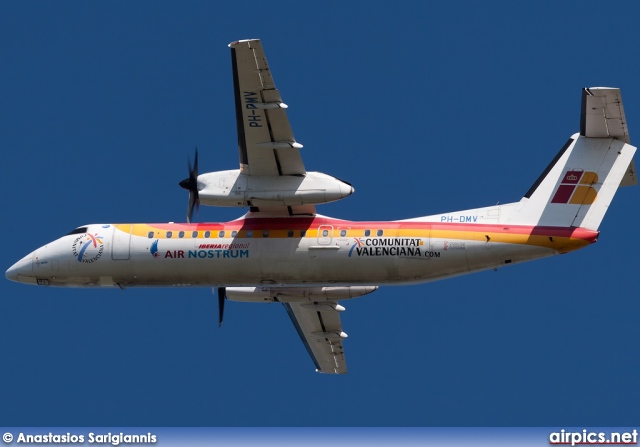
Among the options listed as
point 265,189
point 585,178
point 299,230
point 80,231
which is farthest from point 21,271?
point 585,178

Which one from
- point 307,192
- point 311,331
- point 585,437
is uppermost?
point 307,192

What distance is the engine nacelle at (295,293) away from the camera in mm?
41219

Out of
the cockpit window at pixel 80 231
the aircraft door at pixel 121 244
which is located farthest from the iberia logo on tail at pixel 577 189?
the cockpit window at pixel 80 231

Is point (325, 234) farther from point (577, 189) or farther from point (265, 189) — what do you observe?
point (577, 189)

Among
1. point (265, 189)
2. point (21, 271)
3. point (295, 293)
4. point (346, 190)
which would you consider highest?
point (265, 189)

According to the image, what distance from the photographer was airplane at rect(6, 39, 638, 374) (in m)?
36.7

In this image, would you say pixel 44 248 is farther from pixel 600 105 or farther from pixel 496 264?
pixel 600 105

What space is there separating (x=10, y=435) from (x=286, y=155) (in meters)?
11.0

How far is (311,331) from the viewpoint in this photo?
44188 millimetres

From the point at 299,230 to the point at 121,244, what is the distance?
525cm

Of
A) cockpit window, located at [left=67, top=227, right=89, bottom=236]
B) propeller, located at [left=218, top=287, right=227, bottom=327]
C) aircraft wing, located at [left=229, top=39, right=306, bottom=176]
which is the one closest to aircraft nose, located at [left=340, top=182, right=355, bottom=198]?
aircraft wing, located at [left=229, top=39, right=306, bottom=176]

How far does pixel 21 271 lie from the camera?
40.4 meters

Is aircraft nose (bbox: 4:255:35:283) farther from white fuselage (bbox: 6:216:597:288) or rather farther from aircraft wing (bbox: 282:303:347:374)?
aircraft wing (bbox: 282:303:347:374)

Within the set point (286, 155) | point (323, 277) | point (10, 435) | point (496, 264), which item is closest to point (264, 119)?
point (286, 155)
